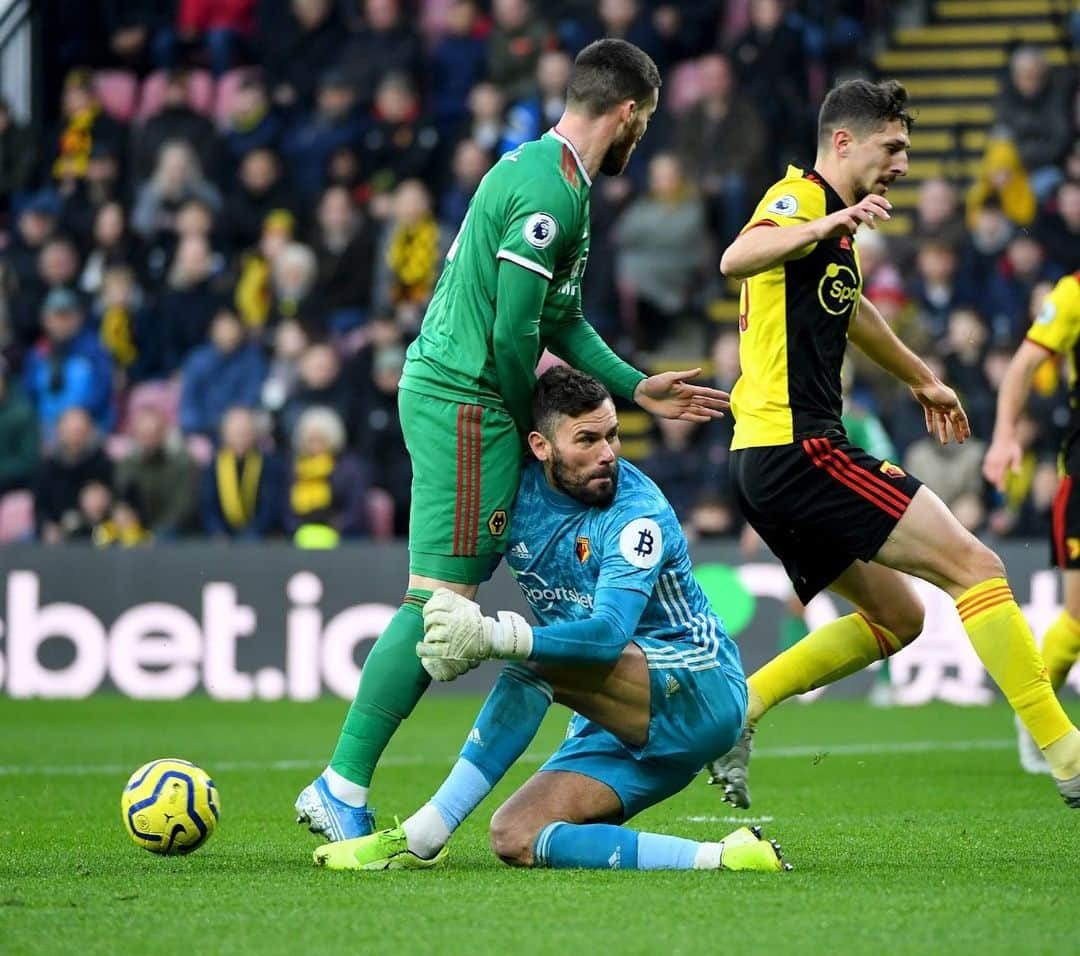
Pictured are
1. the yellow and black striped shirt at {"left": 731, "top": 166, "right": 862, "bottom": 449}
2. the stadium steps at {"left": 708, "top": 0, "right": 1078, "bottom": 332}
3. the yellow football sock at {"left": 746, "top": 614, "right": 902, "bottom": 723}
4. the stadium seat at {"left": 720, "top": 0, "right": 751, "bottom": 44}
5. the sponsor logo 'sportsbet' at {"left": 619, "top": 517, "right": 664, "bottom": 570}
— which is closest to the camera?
the sponsor logo 'sportsbet' at {"left": 619, "top": 517, "right": 664, "bottom": 570}

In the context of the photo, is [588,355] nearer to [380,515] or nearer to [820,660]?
[820,660]

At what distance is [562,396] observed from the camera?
5293 millimetres

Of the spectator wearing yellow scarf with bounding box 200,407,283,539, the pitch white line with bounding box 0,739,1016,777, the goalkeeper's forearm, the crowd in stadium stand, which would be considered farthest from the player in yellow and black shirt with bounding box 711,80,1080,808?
the spectator wearing yellow scarf with bounding box 200,407,283,539

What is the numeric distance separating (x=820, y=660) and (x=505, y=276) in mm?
1774

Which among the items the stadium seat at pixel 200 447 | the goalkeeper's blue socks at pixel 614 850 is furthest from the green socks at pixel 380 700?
the stadium seat at pixel 200 447

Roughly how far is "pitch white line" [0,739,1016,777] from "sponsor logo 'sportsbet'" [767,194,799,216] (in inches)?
117

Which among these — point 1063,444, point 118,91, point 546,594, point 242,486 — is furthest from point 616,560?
point 118,91

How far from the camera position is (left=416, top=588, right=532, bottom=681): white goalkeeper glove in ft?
15.4

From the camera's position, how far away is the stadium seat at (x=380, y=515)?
13516 millimetres

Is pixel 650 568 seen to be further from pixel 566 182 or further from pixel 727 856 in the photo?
pixel 566 182

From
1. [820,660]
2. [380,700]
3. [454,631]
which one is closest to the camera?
[454,631]

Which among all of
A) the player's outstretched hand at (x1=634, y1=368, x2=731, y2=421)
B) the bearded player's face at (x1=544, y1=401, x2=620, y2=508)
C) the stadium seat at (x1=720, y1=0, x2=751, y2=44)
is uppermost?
the stadium seat at (x1=720, y1=0, x2=751, y2=44)

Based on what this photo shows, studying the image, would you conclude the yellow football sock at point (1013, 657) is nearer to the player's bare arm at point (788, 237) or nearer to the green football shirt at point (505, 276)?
the player's bare arm at point (788, 237)

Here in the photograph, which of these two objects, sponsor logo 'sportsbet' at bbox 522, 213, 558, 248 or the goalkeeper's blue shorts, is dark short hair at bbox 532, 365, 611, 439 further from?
the goalkeeper's blue shorts
